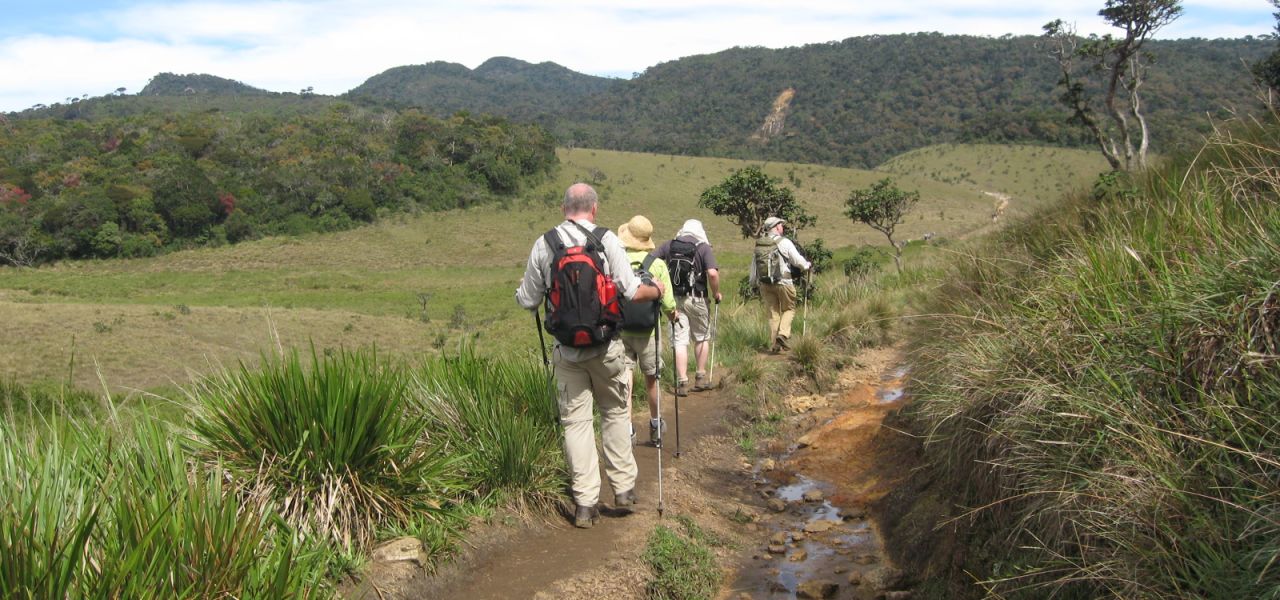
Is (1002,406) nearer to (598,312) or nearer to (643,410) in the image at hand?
(598,312)

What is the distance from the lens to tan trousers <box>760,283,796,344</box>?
33.8ft

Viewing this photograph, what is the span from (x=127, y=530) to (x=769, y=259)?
7.59m

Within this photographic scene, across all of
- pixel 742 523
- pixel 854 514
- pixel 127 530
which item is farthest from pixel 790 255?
pixel 127 530

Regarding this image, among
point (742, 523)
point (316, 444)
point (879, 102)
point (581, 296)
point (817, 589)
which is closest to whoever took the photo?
point (316, 444)

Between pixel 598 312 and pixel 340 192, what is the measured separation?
227 feet

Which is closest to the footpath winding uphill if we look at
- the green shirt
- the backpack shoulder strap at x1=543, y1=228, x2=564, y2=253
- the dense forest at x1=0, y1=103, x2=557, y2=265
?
the green shirt

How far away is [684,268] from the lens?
28.7 feet

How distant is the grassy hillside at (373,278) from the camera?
2634 cm

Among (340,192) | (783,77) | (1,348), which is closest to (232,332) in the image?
(1,348)

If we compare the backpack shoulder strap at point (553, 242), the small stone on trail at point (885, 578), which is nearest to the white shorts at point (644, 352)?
the backpack shoulder strap at point (553, 242)

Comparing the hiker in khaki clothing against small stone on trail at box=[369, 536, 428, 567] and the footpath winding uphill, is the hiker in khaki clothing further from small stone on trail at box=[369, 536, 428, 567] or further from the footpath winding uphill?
small stone on trail at box=[369, 536, 428, 567]

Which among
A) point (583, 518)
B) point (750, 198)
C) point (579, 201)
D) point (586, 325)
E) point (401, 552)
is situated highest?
point (579, 201)

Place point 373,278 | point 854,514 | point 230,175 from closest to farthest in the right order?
point 854,514 < point 373,278 < point 230,175

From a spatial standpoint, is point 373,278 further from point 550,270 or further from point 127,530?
point 127,530
